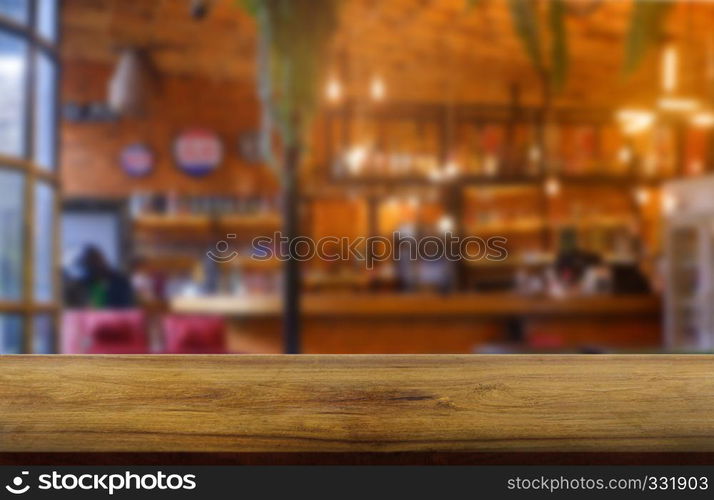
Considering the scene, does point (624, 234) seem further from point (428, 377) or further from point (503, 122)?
point (428, 377)

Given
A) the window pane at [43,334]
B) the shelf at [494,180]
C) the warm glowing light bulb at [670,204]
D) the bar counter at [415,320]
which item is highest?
the shelf at [494,180]

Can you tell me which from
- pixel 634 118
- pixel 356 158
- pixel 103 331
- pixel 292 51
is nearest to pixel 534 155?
pixel 634 118

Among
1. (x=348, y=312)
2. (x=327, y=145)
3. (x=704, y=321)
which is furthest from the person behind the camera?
(x=327, y=145)

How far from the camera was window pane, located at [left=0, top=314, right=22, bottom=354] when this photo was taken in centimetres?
264

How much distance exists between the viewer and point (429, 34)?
6461 millimetres

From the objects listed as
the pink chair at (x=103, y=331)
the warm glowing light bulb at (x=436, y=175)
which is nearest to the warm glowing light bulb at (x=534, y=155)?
the warm glowing light bulb at (x=436, y=175)

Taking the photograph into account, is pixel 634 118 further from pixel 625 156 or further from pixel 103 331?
pixel 103 331

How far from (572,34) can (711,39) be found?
1.12 meters

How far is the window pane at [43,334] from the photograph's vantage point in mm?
A: 2883

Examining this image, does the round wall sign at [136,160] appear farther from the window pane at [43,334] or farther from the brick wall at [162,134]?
the window pane at [43,334]

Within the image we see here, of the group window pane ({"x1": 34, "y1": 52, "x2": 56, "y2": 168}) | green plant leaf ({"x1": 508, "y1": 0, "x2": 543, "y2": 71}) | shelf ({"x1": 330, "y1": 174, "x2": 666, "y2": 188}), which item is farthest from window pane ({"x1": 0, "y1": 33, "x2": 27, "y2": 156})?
shelf ({"x1": 330, "y1": 174, "x2": 666, "y2": 188})

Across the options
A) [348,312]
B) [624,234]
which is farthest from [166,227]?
[624,234]

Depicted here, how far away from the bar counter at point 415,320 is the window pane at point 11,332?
2.88 metres

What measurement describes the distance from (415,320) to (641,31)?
197 inches
